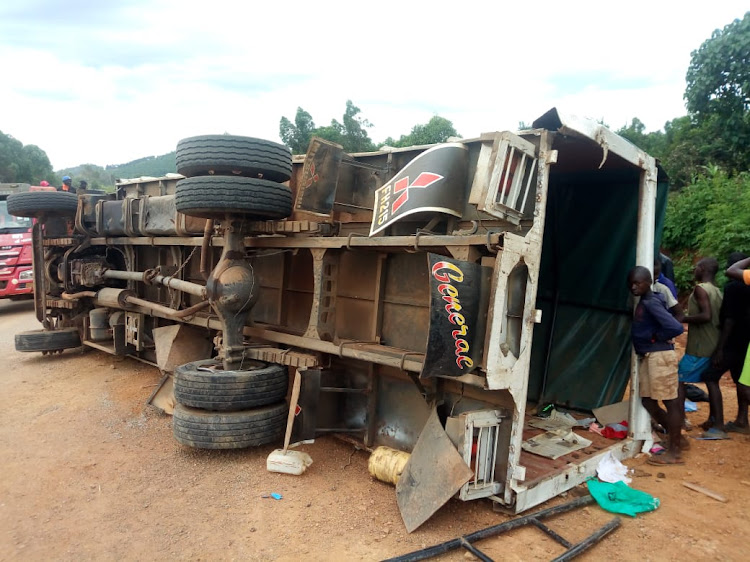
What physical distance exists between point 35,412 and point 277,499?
12.4 feet

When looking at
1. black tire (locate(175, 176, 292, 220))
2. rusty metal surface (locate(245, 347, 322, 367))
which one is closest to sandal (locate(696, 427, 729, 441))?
rusty metal surface (locate(245, 347, 322, 367))

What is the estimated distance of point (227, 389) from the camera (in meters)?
4.70

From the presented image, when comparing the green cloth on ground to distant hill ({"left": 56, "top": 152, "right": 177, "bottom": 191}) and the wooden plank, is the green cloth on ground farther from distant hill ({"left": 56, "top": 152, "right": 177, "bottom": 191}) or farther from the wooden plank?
distant hill ({"left": 56, "top": 152, "right": 177, "bottom": 191})

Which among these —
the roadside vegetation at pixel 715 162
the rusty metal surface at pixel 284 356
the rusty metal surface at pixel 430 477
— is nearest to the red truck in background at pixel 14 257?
the roadside vegetation at pixel 715 162

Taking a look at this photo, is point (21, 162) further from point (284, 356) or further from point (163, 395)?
point (284, 356)

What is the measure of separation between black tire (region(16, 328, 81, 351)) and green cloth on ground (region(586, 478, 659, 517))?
7.84 meters

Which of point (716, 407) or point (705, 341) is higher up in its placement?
point (705, 341)

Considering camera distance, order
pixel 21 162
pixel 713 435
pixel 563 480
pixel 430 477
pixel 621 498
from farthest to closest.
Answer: pixel 21 162 < pixel 713 435 < pixel 563 480 < pixel 621 498 < pixel 430 477

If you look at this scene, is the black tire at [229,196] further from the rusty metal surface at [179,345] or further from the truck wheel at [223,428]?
the rusty metal surface at [179,345]

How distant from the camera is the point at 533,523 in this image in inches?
148

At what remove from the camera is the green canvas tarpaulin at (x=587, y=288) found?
564 cm

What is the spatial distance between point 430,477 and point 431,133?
31404mm

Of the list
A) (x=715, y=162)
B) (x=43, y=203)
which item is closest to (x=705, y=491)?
(x=43, y=203)

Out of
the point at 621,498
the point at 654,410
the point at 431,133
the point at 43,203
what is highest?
the point at 431,133
